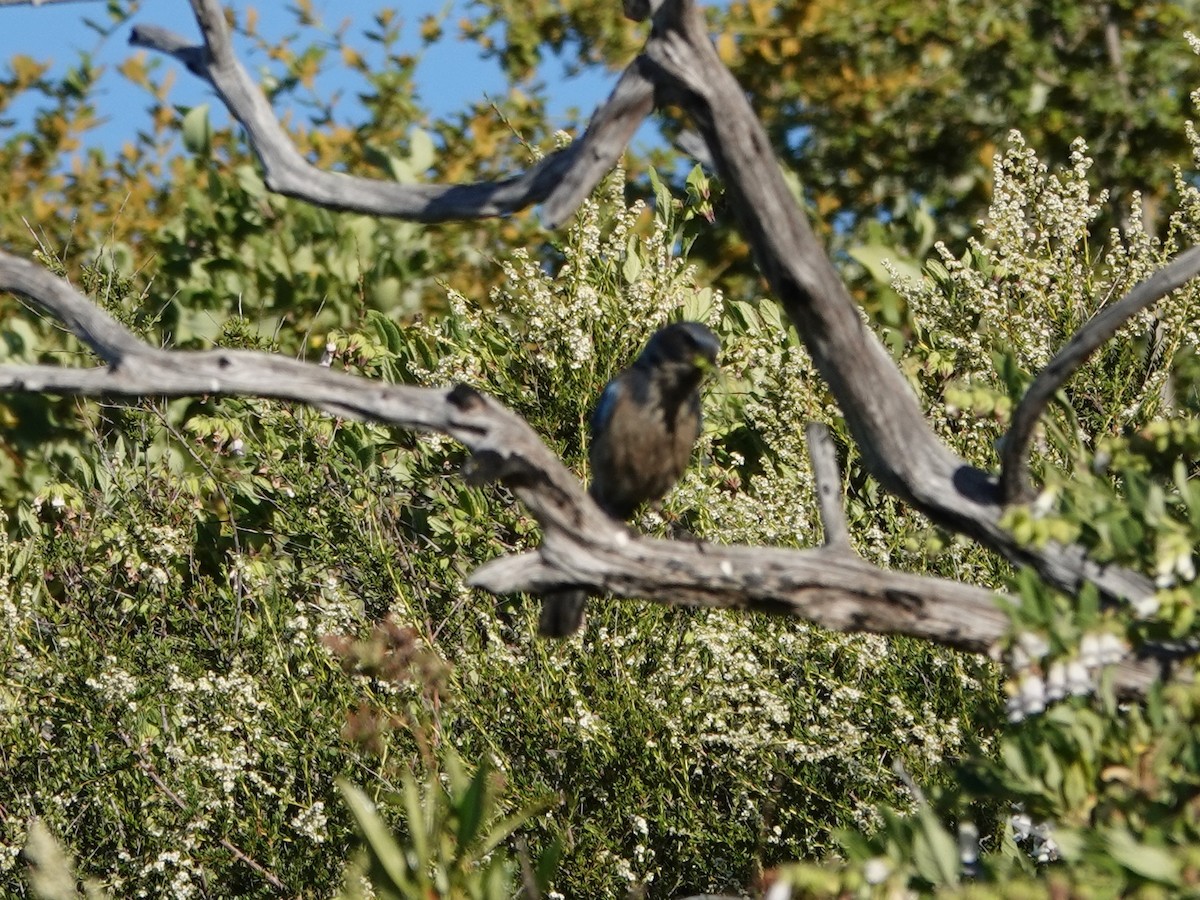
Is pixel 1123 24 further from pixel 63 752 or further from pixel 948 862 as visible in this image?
pixel 948 862

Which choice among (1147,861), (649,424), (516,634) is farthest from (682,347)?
(1147,861)

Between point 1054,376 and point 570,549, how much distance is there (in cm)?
101

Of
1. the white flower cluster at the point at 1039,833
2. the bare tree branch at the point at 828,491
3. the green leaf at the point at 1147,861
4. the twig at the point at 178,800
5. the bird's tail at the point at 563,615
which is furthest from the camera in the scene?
the twig at the point at 178,800

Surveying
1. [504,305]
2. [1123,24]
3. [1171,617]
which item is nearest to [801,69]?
[1123,24]

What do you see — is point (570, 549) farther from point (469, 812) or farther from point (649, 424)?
→ point (649, 424)

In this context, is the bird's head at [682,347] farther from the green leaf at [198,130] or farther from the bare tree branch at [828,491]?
the green leaf at [198,130]

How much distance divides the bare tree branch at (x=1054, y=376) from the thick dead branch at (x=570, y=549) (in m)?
0.23

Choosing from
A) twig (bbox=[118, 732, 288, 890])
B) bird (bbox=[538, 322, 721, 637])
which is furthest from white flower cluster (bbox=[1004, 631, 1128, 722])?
twig (bbox=[118, 732, 288, 890])

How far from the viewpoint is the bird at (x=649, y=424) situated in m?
4.71

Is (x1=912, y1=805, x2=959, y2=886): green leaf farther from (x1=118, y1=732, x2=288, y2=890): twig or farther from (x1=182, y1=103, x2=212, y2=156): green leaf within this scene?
(x1=182, y1=103, x2=212, y2=156): green leaf

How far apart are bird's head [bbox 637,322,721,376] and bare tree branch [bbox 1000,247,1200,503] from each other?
1051mm

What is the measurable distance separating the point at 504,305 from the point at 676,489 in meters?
1.09

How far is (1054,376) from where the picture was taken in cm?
332

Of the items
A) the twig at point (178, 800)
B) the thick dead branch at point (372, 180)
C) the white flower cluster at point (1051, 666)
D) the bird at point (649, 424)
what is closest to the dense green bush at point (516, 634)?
the twig at point (178, 800)
